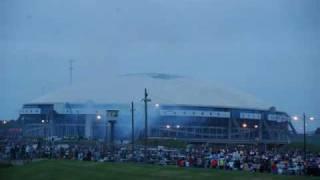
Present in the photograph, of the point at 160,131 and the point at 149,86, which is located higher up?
the point at 149,86

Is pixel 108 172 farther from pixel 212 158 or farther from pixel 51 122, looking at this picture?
pixel 51 122

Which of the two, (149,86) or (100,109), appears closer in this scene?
(100,109)

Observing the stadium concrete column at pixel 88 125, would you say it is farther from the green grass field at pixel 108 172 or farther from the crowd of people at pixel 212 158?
the green grass field at pixel 108 172

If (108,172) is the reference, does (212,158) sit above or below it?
above

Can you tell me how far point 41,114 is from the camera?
110 metres

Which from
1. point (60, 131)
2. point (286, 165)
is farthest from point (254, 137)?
point (286, 165)

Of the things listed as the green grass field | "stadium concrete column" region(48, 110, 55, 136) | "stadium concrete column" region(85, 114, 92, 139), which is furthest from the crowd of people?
"stadium concrete column" region(48, 110, 55, 136)

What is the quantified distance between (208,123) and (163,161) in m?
68.5

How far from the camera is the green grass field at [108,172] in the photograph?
24827 mm

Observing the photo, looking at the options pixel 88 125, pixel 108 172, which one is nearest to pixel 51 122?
pixel 88 125

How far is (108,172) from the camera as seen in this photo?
1157 inches

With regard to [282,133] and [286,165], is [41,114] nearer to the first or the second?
[282,133]

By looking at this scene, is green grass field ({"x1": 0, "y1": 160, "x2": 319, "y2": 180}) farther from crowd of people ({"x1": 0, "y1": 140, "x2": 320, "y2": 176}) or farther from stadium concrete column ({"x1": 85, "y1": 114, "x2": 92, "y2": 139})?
stadium concrete column ({"x1": 85, "y1": 114, "x2": 92, "y2": 139})

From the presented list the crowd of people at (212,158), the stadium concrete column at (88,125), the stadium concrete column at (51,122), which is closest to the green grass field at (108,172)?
the crowd of people at (212,158)
